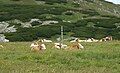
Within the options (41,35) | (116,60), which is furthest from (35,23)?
(116,60)

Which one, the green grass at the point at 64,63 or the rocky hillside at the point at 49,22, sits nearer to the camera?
the green grass at the point at 64,63

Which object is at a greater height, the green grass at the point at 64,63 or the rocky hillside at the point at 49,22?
the green grass at the point at 64,63

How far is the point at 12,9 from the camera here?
9844 cm

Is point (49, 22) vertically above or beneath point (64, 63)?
beneath

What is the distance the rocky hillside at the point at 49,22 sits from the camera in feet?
230

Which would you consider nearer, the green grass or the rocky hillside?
the green grass

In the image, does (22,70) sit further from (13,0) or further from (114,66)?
(13,0)

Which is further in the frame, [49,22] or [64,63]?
[49,22]

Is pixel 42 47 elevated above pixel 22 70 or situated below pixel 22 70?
below

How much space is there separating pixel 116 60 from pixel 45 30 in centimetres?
5225

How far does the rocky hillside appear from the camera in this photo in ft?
230

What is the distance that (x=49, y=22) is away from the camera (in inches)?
3273

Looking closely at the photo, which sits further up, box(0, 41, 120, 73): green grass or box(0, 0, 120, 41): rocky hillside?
box(0, 41, 120, 73): green grass

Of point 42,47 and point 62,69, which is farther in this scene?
point 42,47
